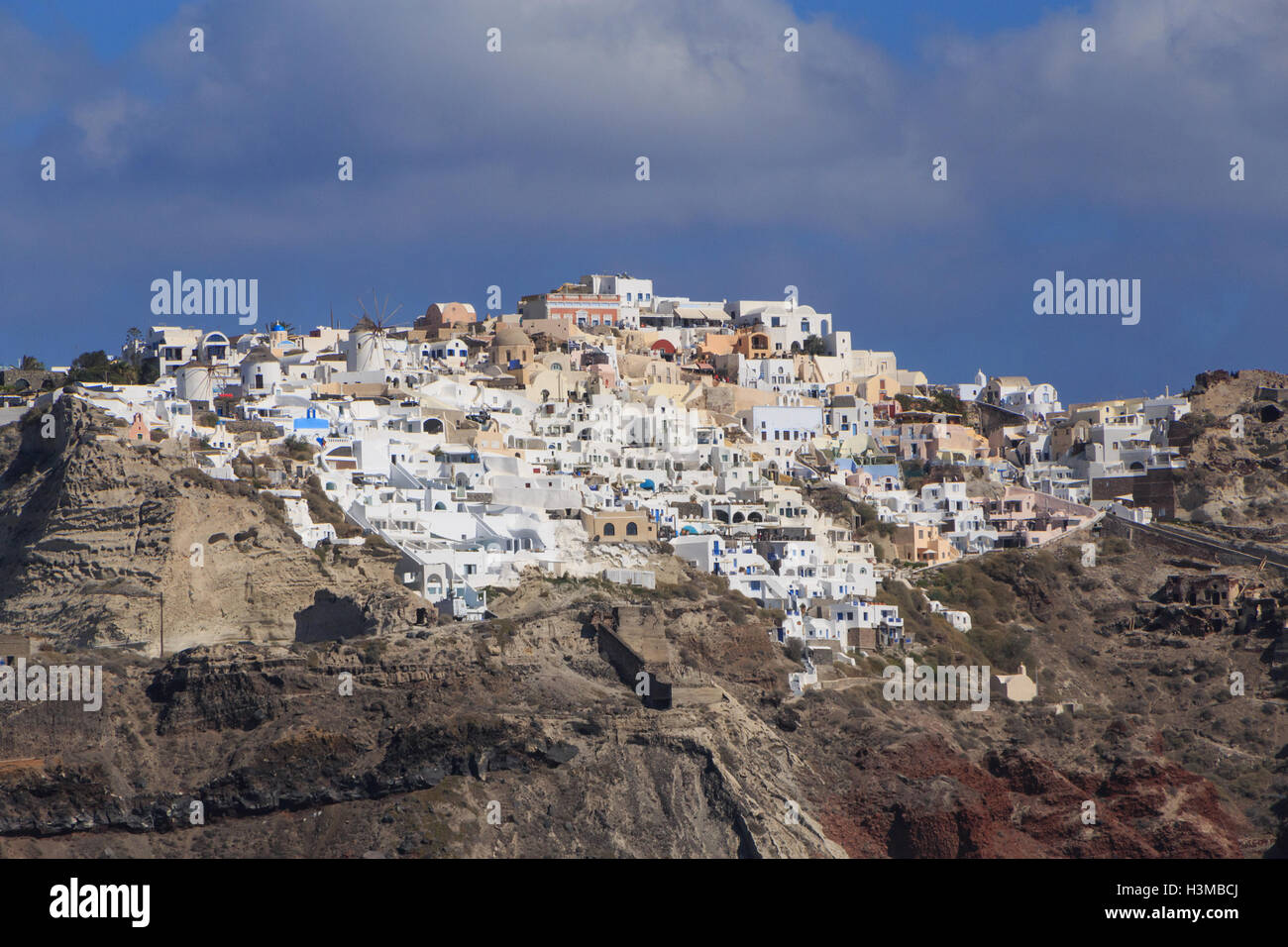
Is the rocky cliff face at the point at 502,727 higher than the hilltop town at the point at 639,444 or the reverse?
the reverse

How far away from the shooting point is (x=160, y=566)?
168 ft

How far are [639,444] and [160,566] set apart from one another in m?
23.2

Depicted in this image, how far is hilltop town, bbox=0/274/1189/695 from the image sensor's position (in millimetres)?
57688

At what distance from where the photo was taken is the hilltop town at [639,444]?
57.7 metres

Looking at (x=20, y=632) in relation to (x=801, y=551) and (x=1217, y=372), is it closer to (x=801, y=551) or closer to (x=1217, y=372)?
(x=801, y=551)

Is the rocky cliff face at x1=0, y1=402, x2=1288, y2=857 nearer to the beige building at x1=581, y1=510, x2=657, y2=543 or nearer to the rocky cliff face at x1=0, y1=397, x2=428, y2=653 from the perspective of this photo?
the rocky cliff face at x1=0, y1=397, x2=428, y2=653

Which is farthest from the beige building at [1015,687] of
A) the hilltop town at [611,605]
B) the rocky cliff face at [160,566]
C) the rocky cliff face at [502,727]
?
the rocky cliff face at [160,566]

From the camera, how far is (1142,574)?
66.9 m

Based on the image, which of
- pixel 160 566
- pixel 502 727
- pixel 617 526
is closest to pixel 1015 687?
pixel 617 526

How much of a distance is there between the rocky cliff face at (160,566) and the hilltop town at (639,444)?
4.97ft

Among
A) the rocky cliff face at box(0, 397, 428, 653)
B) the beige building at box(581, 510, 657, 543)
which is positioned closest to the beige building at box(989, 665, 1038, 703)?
the beige building at box(581, 510, 657, 543)

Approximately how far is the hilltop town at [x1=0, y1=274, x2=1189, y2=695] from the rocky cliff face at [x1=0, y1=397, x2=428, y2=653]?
152cm

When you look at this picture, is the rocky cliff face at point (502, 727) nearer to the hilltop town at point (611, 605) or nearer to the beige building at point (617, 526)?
the hilltop town at point (611, 605)
